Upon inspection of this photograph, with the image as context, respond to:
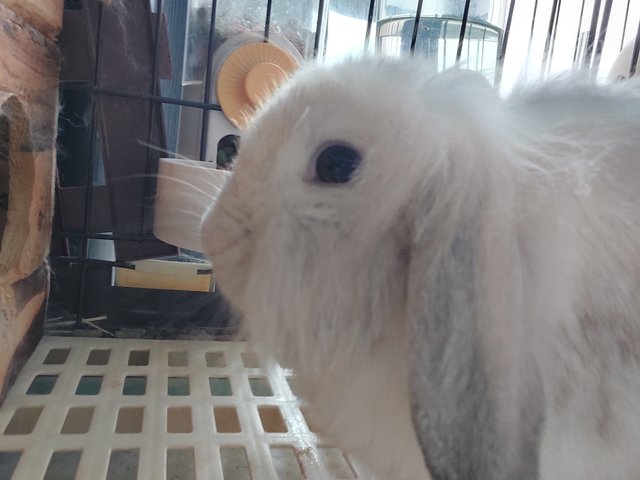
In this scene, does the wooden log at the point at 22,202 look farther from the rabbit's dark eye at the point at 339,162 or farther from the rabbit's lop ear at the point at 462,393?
the rabbit's lop ear at the point at 462,393

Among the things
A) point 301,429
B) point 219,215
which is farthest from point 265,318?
point 301,429

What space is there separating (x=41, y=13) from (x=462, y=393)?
884mm

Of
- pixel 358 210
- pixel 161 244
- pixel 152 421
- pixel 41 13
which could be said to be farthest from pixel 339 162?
pixel 161 244

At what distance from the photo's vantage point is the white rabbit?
1.46 ft

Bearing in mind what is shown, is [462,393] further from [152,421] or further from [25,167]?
[25,167]

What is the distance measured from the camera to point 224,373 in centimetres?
108

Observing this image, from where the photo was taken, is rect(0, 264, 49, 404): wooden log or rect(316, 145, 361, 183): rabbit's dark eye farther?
rect(0, 264, 49, 404): wooden log

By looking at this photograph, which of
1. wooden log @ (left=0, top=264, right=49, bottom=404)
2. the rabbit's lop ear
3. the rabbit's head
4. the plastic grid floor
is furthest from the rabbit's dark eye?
wooden log @ (left=0, top=264, right=49, bottom=404)

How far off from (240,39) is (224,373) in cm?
72

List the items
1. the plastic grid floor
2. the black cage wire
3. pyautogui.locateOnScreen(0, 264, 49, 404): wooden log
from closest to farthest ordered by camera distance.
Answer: the plastic grid floor → pyautogui.locateOnScreen(0, 264, 49, 404): wooden log → the black cage wire

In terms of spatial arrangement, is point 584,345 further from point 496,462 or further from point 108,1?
point 108,1

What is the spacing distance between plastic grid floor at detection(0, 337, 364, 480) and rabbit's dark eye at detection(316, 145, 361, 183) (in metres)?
0.26

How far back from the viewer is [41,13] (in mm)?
920

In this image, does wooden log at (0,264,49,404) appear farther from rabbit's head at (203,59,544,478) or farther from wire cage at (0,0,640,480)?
rabbit's head at (203,59,544,478)
